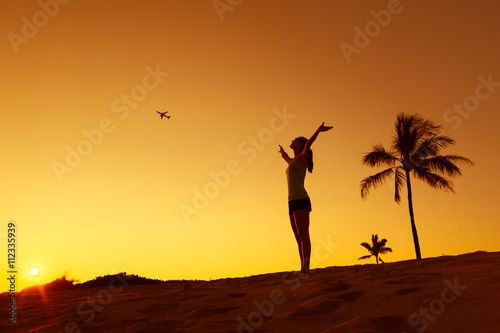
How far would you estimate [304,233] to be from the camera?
261 inches

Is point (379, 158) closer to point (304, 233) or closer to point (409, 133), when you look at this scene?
point (409, 133)

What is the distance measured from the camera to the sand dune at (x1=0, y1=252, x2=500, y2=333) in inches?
135

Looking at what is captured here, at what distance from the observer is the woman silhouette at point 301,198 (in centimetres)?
664

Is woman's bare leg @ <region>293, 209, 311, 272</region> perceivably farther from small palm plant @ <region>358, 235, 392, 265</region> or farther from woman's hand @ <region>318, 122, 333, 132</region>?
small palm plant @ <region>358, 235, 392, 265</region>

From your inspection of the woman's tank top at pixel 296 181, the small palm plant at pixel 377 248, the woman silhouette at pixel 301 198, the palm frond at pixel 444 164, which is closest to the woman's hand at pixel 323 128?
→ the woman silhouette at pixel 301 198

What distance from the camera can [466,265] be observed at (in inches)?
237

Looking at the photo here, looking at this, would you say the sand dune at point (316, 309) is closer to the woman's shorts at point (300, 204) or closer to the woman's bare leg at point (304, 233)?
the woman's bare leg at point (304, 233)

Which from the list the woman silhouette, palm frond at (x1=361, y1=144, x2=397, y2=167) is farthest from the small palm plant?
the woman silhouette

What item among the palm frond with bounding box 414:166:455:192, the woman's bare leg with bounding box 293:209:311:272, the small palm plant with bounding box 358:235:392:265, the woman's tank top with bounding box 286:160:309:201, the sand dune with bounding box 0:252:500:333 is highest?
the small palm plant with bounding box 358:235:392:265

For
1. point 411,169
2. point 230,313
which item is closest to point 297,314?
point 230,313

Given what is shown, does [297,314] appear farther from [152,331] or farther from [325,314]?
[152,331]

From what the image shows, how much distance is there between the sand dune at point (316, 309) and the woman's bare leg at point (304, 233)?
2.34ft

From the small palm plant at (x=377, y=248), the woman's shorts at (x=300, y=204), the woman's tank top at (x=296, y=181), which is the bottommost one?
the woman's shorts at (x=300, y=204)

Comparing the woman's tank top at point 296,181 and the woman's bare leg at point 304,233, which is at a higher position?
the woman's tank top at point 296,181
